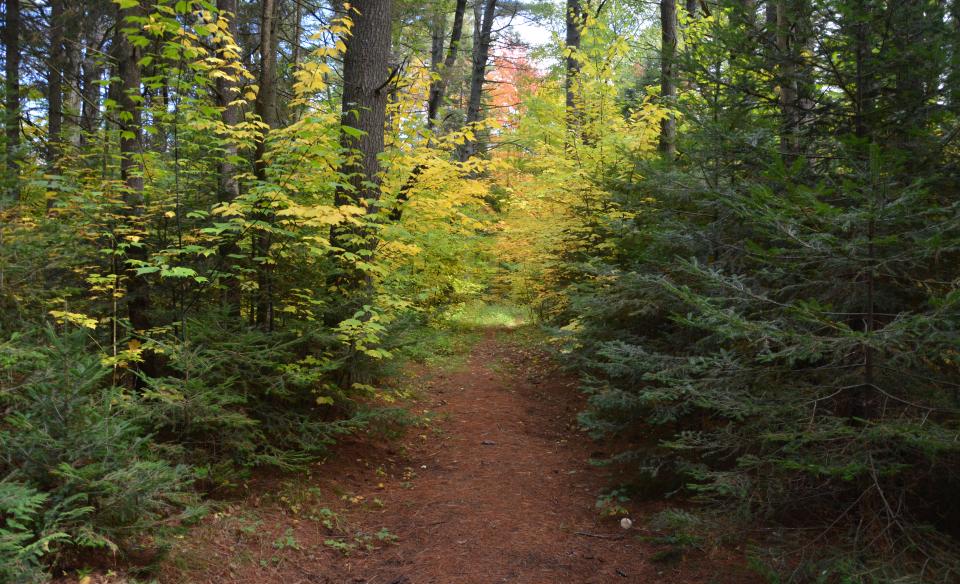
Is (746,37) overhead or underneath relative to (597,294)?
overhead

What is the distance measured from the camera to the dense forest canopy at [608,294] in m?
3.11

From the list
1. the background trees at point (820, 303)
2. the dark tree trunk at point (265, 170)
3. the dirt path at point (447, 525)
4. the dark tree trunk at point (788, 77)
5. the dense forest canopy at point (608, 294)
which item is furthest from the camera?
the dark tree trunk at point (265, 170)

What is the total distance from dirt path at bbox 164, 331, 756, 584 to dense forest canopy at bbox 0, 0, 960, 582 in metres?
0.38

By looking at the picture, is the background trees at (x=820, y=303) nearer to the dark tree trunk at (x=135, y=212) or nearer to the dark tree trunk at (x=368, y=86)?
the dark tree trunk at (x=368, y=86)

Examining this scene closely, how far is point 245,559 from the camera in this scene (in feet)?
13.2

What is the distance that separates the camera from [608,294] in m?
6.22

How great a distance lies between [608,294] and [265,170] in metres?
3.79

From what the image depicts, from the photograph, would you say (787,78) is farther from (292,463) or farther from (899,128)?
(292,463)

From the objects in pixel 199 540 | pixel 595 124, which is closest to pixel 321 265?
pixel 199 540

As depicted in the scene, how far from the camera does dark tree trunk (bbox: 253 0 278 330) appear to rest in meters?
5.38

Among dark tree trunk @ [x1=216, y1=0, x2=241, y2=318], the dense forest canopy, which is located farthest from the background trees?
dark tree trunk @ [x1=216, y1=0, x2=241, y2=318]

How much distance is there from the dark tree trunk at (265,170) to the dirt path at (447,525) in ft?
5.73

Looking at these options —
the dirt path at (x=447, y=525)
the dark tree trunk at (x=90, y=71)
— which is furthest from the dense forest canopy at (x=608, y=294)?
the dark tree trunk at (x=90, y=71)

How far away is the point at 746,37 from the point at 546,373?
21.4 feet
